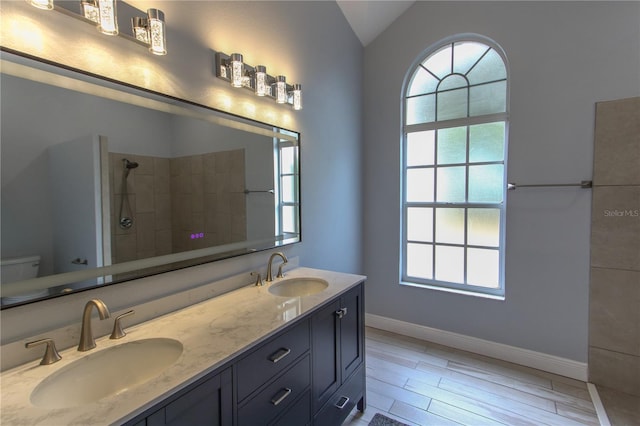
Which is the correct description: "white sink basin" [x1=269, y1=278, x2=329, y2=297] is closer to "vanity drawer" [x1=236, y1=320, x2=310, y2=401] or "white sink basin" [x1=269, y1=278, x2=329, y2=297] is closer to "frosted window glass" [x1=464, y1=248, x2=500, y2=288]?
"vanity drawer" [x1=236, y1=320, x2=310, y2=401]

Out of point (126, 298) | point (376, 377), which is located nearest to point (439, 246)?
point (376, 377)

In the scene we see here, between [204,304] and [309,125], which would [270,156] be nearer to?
[309,125]

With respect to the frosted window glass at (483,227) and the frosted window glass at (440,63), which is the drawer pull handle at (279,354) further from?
the frosted window glass at (440,63)

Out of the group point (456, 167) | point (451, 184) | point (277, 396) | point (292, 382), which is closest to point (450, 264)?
point (451, 184)

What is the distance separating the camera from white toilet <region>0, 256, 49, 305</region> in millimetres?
938

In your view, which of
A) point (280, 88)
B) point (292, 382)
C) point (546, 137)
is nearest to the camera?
point (292, 382)

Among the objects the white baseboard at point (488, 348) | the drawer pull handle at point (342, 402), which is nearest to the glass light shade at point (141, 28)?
the drawer pull handle at point (342, 402)

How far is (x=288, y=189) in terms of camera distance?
218 cm

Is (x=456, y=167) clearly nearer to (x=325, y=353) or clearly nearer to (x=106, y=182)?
(x=325, y=353)

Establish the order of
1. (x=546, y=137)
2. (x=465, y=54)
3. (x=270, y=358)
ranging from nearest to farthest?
(x=270, y=358) → (x=546, y=137) → (x=465, y=54)

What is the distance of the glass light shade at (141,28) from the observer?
4.05 feet

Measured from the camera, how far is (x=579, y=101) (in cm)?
219

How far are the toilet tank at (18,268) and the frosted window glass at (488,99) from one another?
3.01 meters

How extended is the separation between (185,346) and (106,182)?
73 cm
